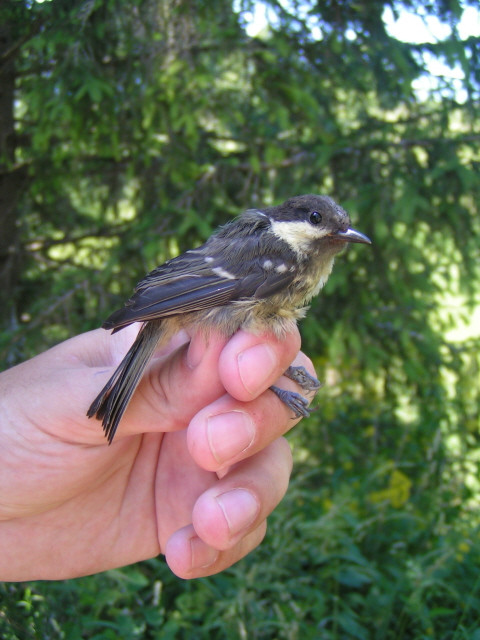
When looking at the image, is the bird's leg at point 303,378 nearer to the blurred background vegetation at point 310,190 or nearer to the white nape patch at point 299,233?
the white nape patch at point 299,233

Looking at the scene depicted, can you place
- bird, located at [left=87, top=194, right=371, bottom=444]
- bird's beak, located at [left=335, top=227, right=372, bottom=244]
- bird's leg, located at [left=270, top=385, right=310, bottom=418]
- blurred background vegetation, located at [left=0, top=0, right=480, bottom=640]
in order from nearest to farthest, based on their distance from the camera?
bird, located at [left=87, top=194, right=371, bottom=444]
bird's leg, located at [left=270, top=385, right=310, bottom=418]
bird's beak, located at [left=335, top=227, right=372, bottom=244]
blurred background vegetation, located at [left=0, top=0, right=480, bottom=640]

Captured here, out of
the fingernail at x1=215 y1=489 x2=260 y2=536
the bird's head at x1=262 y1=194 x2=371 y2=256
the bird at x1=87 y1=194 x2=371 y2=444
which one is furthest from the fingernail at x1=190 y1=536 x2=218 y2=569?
the bird's head at x1=262 y1=194 x2=371 y2=256

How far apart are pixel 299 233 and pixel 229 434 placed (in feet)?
2.95

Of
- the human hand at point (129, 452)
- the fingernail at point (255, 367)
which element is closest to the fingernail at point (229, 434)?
the human hand at point (129, 452)

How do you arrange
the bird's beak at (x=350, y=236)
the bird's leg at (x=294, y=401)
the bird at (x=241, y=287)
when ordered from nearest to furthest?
the bird at (x=241, y=287) → the bird's leg at (x=294, y=401) → the bird's beak at (x=350, y=236)

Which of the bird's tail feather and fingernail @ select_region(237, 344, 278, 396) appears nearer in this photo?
the bird's tail feather

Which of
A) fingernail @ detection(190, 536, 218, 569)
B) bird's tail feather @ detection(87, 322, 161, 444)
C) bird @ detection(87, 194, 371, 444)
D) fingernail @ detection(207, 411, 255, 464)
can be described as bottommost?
fingernail @ detection(190, 536, 218, 569)

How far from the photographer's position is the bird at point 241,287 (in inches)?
74.9

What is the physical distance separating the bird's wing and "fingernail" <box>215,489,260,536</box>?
2.19 ft

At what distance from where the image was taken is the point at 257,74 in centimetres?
369

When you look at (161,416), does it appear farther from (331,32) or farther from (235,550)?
(331,32)

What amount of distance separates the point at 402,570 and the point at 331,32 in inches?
130

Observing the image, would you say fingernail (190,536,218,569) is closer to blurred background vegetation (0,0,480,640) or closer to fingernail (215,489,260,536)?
fingernail (215,489,260,536)

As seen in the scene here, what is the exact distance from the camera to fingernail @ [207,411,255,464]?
6.15 ft
